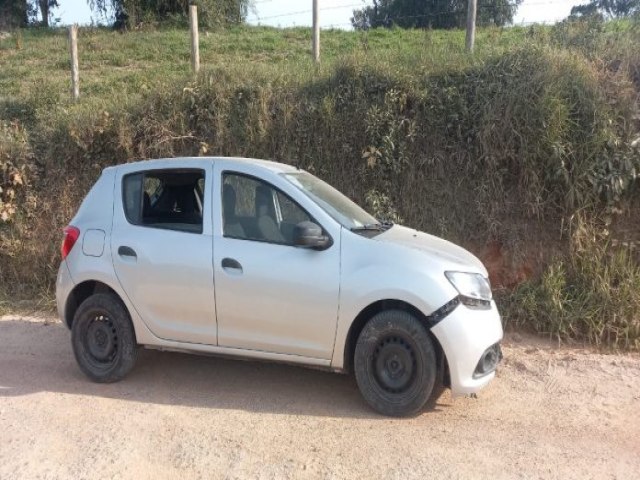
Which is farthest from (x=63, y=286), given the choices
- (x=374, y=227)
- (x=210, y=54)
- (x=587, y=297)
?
(x=210, y=54)

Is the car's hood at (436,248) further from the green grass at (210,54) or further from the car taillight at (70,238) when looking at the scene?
the green grass at (210,54)

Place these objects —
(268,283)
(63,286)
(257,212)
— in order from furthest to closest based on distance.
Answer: (63,286), (257,212), (268,283)

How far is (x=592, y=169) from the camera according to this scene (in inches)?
271

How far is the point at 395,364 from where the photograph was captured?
15.2 feet

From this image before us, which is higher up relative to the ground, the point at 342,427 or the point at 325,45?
the point at 325,45

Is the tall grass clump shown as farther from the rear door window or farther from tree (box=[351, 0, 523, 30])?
tree (box=[351, 0, 523, 30])

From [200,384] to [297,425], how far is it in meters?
1.21

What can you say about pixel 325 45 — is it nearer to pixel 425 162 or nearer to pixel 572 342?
pixel 425 162

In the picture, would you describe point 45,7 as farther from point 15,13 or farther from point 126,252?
point 126,252

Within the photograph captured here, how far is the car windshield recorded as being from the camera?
5023mm

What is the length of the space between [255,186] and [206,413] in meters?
1.84

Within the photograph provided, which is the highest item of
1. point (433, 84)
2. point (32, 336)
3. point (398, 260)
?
point (433, 84)

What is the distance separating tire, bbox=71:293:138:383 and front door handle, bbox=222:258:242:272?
1.07m

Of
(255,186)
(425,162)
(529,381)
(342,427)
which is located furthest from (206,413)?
(425,162)
